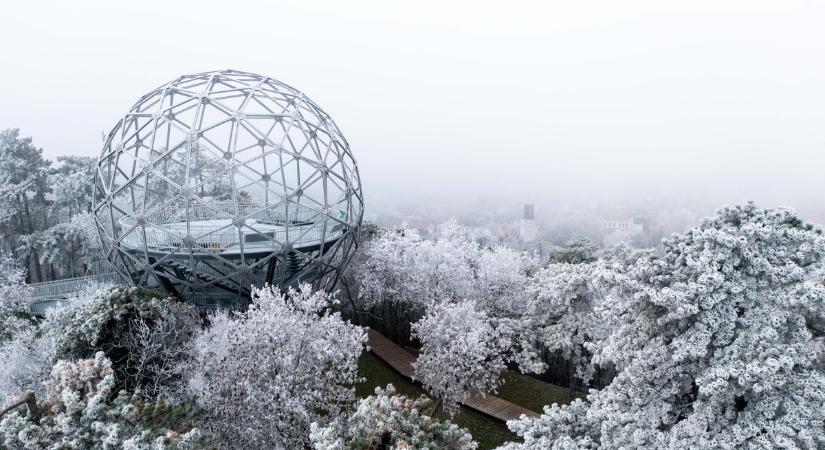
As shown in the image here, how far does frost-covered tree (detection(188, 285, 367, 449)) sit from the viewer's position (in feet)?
A: 37.8

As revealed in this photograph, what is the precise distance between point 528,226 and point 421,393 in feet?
188

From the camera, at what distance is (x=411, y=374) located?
21.1 metres

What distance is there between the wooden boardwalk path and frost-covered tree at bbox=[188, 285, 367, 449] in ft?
23.3

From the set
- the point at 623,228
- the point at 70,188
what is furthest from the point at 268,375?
the point at 623,228

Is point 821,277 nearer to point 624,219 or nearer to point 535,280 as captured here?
point 535,280

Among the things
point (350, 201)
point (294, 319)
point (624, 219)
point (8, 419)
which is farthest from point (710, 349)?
point (624, 219)

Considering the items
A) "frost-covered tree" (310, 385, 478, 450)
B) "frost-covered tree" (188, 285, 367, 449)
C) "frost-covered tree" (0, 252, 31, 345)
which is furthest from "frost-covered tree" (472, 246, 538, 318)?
"frost-covered tree" (0, 252, 31, 345)

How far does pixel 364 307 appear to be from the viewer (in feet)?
91.4

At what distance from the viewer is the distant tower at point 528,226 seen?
68537 millimetres

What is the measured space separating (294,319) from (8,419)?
6.04 m

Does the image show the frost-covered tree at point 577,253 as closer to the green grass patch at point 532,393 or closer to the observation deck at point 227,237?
the green grass patch at point 532,393

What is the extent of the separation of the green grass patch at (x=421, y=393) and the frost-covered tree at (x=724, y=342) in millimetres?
8634

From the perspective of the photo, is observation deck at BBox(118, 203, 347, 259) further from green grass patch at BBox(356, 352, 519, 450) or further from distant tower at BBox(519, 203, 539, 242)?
distant tower at BBox(519, 203, 539, 242)

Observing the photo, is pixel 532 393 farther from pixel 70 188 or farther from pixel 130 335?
pixel 70 188
